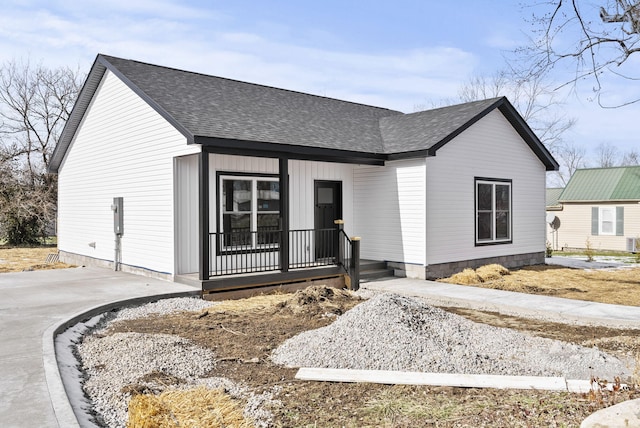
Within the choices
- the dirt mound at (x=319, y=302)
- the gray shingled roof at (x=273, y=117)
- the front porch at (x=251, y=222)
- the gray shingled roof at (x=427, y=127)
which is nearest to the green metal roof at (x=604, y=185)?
the gray shingled roof at (x=273, y=117)

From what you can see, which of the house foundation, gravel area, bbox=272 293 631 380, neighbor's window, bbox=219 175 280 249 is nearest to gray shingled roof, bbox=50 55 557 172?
neighbor's window, bbox=219 175 280 249

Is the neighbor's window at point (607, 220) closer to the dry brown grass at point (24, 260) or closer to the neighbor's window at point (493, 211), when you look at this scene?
the neighbor's window at point (493, 211)

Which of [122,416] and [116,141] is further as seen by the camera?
[116,141]

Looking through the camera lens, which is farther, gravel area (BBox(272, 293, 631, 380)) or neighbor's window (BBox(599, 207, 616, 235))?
neighbor's window (BBox(599, 207, 616, 235))

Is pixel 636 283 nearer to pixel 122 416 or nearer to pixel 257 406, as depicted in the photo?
pixel 257 406

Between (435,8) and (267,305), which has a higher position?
(435,8)

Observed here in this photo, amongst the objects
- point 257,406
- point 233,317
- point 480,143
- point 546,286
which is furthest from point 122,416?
point 480,143

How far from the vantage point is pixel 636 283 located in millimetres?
11859

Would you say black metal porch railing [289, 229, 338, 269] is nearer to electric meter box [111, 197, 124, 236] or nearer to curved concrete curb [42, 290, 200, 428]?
curved concrete curb [42, 290, 200, 428]

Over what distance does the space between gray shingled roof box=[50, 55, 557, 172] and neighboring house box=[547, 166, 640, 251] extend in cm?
1083

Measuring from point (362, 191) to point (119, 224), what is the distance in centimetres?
625

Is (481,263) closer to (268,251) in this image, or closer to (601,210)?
(268,251)

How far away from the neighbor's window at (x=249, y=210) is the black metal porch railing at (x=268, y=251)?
2 centimetres

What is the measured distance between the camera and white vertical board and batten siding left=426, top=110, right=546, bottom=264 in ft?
40.6
